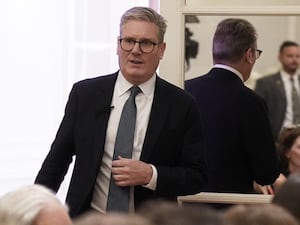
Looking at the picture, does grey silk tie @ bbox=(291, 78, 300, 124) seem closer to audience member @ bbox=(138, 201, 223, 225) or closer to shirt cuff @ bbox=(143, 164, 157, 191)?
shirt cuff @ bbox=(143, 164, 157, 191)

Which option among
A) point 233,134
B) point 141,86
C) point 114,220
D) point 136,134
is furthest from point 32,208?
point 233,134

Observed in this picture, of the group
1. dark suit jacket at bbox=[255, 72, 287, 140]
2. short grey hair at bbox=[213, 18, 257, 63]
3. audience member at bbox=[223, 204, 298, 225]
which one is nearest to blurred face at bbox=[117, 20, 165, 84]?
short grey hair at bbox=[213, 18, 257, 63]

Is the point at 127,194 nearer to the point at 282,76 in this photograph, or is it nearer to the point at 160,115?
the point at 160,115

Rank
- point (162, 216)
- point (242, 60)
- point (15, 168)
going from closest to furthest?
point (162, 216) → point (242, 60) → point (15, 168)

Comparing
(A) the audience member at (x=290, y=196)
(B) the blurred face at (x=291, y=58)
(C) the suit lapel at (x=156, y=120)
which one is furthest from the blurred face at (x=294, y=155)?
(A) the audience member at (x=290, y=196)

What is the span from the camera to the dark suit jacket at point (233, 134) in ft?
9.87

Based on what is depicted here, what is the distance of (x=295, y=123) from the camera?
3.16m

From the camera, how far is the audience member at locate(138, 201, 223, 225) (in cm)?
131

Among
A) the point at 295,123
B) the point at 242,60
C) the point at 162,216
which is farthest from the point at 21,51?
the point at 162,216

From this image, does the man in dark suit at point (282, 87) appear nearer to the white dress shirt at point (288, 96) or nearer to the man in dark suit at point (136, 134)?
the white dress shirt at point (288, 96)

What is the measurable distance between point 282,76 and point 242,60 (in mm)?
202

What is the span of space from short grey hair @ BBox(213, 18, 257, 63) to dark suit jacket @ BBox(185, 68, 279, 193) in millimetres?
65

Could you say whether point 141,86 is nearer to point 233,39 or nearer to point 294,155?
point 233,39

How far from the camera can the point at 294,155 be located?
3137mm
